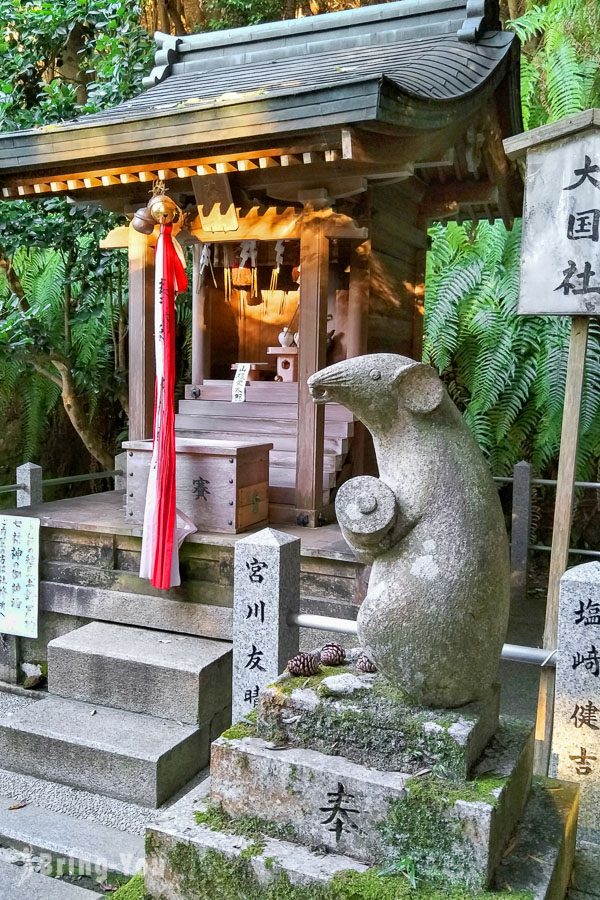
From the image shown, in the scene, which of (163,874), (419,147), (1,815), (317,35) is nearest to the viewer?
(163,874)

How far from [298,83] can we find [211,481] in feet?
9.24

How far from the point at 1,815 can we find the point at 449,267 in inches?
298

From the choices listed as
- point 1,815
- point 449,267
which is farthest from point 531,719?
point 449,267

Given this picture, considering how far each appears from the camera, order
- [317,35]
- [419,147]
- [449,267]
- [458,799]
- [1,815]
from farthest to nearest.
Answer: [449,267]
[317,35]
[419,147]
[1,815]
[458,799]

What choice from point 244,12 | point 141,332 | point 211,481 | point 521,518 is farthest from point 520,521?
point 244,12

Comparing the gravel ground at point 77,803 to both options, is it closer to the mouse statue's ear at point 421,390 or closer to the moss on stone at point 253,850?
the moss on stone at point 253,850

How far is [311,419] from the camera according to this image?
18.8 ft

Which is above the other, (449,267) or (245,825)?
(449,267)

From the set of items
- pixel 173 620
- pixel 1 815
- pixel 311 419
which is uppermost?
pixel 311 419

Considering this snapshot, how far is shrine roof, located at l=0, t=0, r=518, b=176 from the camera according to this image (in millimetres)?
4395

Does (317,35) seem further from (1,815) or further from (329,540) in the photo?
(1,815)

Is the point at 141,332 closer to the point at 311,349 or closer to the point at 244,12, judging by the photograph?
the point at 311,349

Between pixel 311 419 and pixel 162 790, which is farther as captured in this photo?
pixel 311 419

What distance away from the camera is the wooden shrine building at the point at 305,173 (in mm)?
4672
